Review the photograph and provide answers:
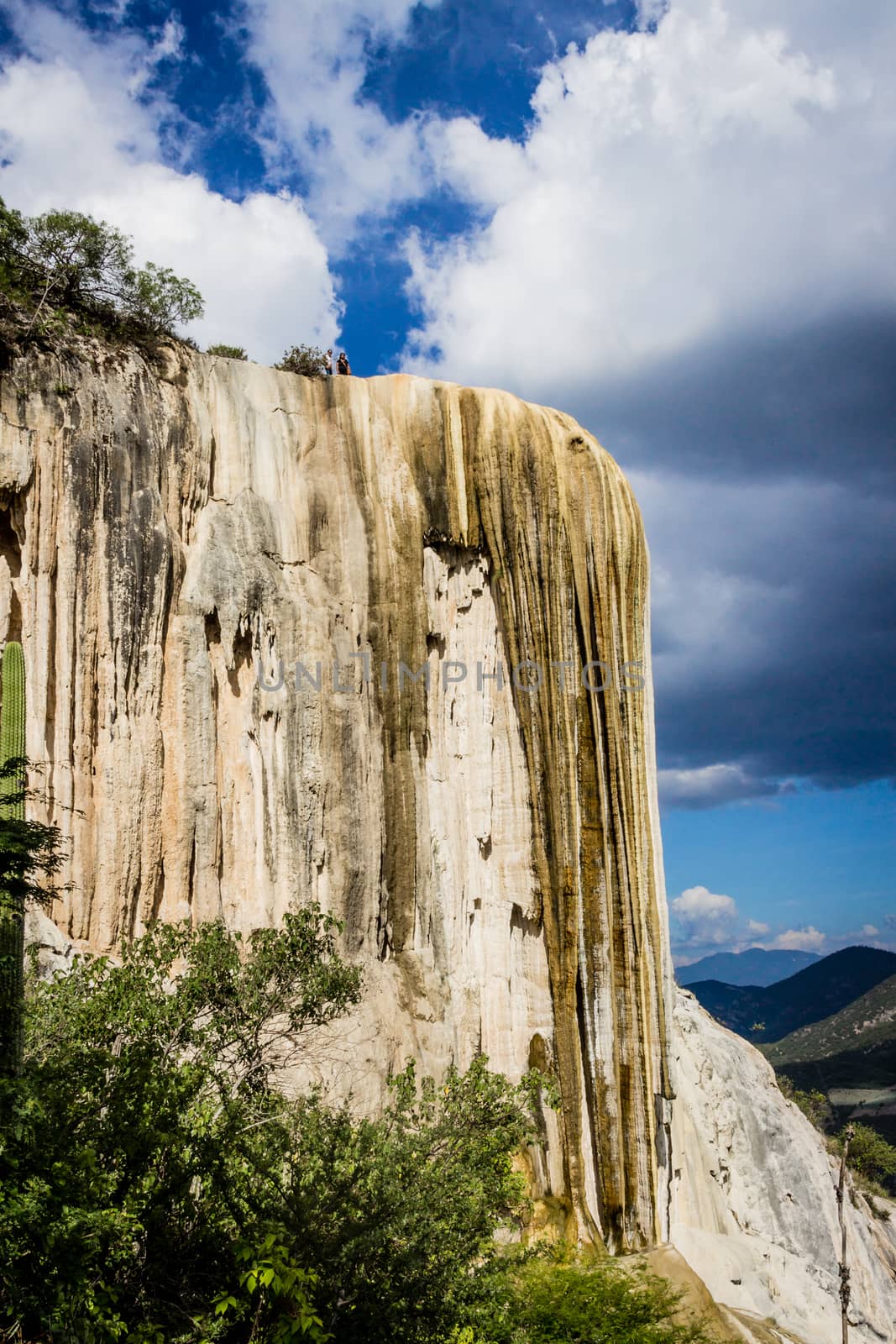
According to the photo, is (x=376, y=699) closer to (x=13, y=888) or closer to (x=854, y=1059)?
(x=13, y=888)

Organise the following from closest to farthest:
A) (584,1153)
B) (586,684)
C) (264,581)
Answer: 1. (264,581)
2. (584,1153)
3. (586,684)

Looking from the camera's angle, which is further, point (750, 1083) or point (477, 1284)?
point (750, 1083)

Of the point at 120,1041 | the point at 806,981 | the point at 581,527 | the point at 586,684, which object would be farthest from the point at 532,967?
the point at 806,981

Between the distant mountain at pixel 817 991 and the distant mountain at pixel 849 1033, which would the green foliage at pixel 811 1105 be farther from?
the distant mountain at pixel 817 991

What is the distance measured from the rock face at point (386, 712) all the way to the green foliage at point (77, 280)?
1.06 meters

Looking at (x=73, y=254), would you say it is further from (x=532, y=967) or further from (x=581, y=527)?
(x=532, y=967)

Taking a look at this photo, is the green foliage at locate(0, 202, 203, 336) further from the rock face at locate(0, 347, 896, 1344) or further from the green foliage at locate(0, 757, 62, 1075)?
the green foliage at locate(0, 757, 62, 1075)

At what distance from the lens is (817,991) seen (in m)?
179

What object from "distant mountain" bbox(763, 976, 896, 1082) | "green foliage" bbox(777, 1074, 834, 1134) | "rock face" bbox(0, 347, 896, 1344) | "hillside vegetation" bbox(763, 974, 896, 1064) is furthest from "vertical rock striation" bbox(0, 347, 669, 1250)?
"hillside vegetation" bbox(763, 974, 896, 1064)

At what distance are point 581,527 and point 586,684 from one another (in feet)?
10.4

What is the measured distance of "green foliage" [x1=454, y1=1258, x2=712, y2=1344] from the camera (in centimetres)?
1310

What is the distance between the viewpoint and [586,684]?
2203 cm

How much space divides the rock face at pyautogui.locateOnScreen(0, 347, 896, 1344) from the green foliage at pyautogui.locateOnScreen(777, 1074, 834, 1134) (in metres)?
19.1

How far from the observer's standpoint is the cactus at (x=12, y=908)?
30.7 feet
